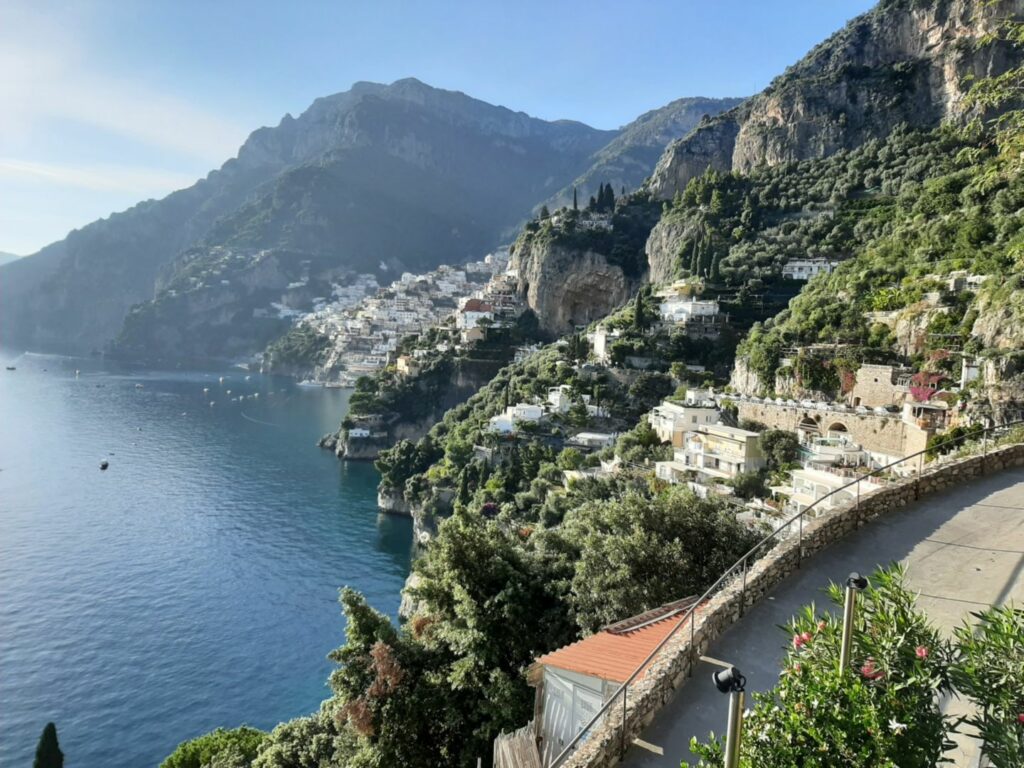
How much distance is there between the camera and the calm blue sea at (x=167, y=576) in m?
18.0

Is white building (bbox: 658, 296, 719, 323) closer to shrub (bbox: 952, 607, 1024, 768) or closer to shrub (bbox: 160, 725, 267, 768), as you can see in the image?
shrub (bbox: 160, 725, 267, 768)

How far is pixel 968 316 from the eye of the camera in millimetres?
23391

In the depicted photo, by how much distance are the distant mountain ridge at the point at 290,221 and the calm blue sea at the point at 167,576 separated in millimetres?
85483

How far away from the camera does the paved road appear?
428cm

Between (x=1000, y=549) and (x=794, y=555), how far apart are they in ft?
7.27

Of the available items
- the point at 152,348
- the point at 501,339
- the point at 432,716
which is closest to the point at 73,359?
the point at 152,348

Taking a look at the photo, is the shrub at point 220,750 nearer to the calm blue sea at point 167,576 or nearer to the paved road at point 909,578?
the calm blue sea at point 167,576

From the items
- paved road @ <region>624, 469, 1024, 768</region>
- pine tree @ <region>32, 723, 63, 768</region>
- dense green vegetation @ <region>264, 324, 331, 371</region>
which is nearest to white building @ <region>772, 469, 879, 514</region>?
paved road @ <region>624, 469, 1024, 768</region>

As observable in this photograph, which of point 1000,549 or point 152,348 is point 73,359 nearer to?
point 152,348

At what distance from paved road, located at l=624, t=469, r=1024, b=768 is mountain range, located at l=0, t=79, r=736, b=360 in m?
122

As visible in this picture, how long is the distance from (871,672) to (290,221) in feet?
526

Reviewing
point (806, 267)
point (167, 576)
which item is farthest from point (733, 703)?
point (806, 267)

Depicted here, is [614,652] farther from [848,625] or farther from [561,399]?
[561,399]

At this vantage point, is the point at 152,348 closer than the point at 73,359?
No
